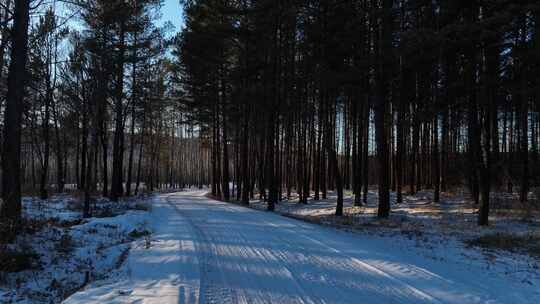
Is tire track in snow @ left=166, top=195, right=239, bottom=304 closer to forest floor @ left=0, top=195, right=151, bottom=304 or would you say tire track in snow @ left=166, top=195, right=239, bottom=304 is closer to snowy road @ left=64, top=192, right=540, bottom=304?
snowy road @ left=64, top=192, right=540, bottom=304

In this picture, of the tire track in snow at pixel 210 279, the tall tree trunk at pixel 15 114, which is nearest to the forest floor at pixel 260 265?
the tire track in snow at pixel 210 279

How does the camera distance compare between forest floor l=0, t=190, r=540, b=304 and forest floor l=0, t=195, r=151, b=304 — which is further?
forest floor l=0, t=195, r=151, b=304

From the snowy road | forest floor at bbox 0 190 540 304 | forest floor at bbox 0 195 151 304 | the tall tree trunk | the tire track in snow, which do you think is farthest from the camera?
the tall tree trunk

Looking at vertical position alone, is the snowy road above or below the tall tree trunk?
below

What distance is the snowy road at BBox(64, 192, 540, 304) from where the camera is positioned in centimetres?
533

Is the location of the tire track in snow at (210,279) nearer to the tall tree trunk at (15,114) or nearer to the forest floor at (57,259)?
the forest floor at (57,259)

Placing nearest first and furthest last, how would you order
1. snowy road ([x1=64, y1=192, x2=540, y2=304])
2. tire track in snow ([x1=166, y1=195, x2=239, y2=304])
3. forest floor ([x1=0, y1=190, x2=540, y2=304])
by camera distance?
tire track in snow ([x1=166, y1=195, x2=239, y2=304]) < snowy road ([x1=64, y1=192, x2=540, y2=304]) < forest floor ([x1=0, y1=190, x2=540, y2=304])

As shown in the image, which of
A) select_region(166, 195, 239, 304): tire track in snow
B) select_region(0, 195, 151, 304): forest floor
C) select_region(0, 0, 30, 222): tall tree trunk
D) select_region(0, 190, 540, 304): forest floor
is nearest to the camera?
select_region(166, 195, 239, 304): tire track in snow

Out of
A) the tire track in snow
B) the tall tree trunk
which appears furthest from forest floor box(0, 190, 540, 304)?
the tall tree trunk

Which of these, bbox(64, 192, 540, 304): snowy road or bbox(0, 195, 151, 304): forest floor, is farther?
bbox(0, 195, 151, 304): forest floor

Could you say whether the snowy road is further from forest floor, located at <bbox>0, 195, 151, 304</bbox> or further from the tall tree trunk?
the tall tree trunk

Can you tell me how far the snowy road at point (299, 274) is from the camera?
5.33 m

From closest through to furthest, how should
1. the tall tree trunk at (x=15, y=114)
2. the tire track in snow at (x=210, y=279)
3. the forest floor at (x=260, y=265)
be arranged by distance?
the tire track in snow at (x=210, y=279), the forest floor at (x=260, y=265), the tall tree trunk at (x=15, y=114)

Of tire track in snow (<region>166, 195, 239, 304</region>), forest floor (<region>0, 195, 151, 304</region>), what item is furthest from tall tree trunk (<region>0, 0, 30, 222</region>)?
tire track in snow (<region>166, 195, 239, 304</region>)
